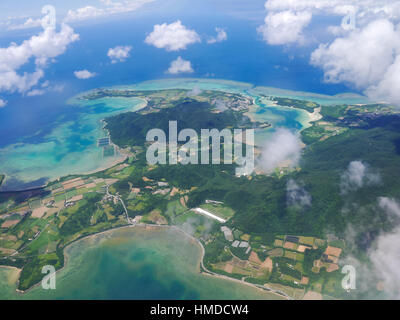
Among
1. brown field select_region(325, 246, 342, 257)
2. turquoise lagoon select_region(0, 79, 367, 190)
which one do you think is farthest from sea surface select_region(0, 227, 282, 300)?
turquoise lagoon select_region(0, 79, 367, 190)

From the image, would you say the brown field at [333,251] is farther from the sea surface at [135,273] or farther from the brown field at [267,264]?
the sea surface at [135,273]

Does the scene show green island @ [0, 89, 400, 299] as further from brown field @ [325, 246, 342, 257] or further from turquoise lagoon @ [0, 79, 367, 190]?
turquoise lagoon @ [0, 79, 367, 190]

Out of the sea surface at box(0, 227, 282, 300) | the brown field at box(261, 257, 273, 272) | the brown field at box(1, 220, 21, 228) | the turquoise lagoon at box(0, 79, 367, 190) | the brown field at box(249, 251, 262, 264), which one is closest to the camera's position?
the sea surface at box(0, 227, 282, 300)

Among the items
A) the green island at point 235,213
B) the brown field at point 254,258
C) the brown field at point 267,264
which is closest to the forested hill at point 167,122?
the green island at point 235,213

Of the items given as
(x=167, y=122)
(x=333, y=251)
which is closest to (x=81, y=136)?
(x=167, y=122)

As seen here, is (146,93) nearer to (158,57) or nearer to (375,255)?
(158,57)

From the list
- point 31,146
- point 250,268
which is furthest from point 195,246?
point 31,146
